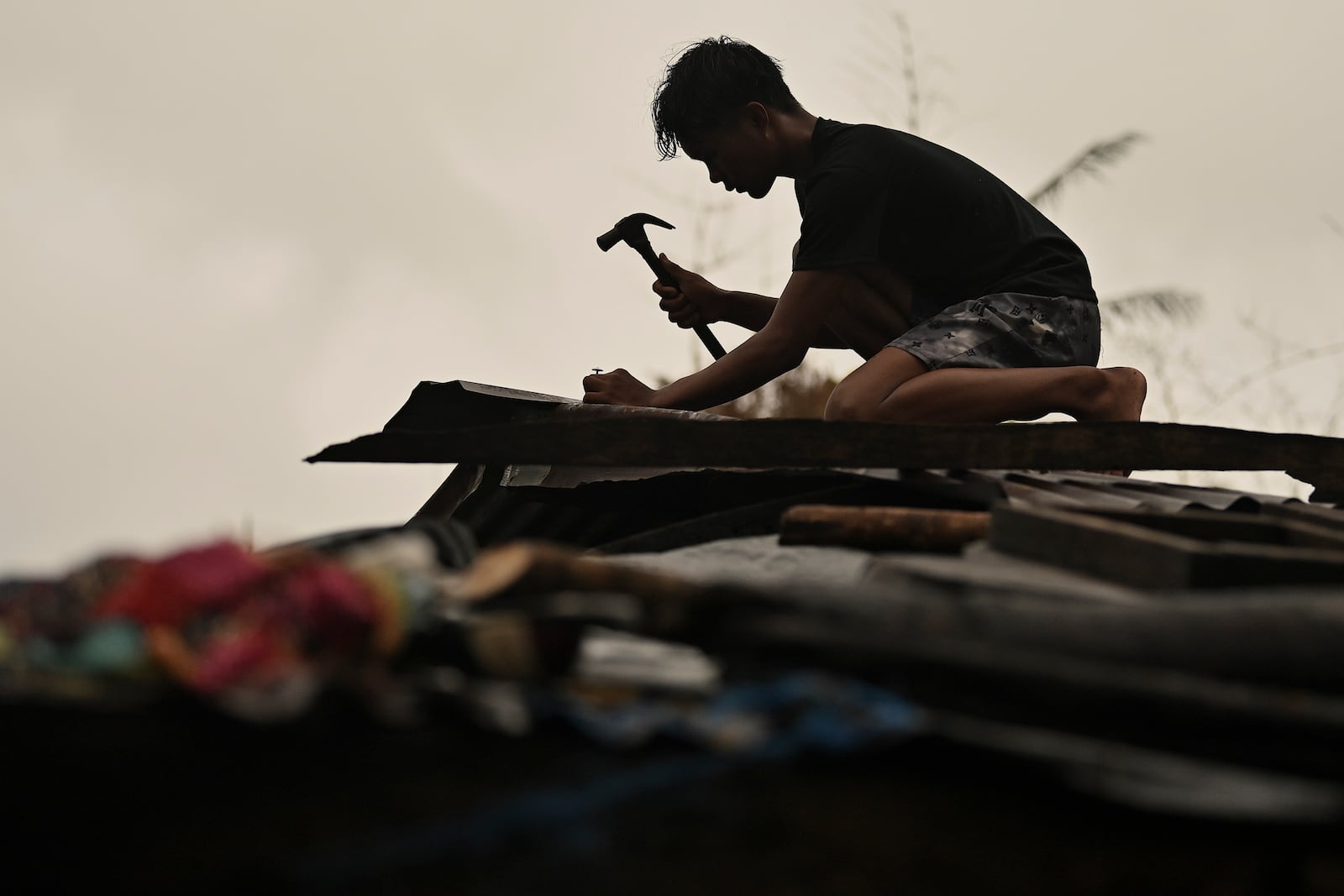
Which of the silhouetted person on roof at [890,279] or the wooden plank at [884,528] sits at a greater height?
the silhouetted person on roof at [890,279]

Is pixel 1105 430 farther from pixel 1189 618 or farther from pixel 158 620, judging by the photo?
pixel 158 620

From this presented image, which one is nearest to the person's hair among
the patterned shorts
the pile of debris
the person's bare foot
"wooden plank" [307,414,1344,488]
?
the patterned shorts

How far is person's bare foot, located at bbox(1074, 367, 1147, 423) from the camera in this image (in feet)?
12.0

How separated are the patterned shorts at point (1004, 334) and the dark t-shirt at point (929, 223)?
0.28 ft

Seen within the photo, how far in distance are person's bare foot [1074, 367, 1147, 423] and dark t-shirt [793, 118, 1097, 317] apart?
0.43 m

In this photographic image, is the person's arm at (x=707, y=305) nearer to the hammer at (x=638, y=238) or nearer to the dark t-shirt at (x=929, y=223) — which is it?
the hammer at (x=638, y=238)

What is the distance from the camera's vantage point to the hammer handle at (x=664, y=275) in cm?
→ 439

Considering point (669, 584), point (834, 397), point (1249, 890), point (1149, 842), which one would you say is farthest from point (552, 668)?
point (834, 397)

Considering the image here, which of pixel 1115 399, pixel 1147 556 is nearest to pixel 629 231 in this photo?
pixel 1115 399

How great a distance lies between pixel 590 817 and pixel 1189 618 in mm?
634

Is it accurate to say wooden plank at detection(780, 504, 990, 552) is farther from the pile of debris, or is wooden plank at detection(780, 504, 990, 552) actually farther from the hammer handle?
the hammer handle

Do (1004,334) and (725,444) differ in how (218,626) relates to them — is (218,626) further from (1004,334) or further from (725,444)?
(1004,334)

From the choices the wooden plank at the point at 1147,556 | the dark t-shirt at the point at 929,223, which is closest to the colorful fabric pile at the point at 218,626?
the wooden plank at the point at 1147,556

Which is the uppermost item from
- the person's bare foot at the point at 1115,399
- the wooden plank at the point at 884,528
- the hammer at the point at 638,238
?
the hammer at the point at 638,238
